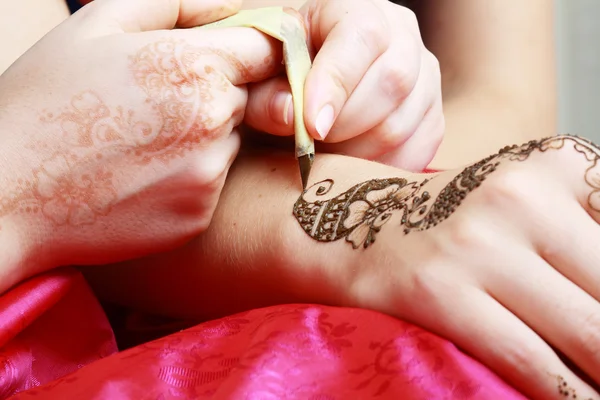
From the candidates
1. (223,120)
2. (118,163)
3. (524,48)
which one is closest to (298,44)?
(223,120)

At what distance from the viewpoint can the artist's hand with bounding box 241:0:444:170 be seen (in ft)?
2.03

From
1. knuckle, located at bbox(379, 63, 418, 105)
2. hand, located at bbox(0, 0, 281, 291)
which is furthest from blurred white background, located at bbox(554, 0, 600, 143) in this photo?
hand, located at bbox(0, 0, 281, 291)

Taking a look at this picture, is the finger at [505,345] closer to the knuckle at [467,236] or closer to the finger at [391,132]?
the knuckle at [467,236]

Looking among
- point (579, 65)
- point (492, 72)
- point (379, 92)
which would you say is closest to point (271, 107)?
point (379, 92)

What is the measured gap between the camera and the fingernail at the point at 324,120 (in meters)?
0.60

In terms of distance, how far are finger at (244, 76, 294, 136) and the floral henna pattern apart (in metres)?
0.07

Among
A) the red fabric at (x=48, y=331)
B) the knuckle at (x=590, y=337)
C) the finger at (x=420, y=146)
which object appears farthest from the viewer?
the finger at (x=420, y=146)

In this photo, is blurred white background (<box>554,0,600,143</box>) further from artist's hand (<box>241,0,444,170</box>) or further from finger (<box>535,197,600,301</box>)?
finger (<box>535,197,600,301</box>)

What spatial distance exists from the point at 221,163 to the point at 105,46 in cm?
15

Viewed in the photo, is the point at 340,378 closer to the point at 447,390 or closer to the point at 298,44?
the point at 447,390

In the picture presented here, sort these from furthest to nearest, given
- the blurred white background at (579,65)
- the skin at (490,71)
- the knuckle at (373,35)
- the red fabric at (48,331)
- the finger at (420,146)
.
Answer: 1. the blurred white background at (579,65)
2. the skin at (490,71)
3. the finger at (420,146)
4. the knuckle at (373,35)
5. the red fabric at (48,331)

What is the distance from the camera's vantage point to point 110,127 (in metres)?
0.58

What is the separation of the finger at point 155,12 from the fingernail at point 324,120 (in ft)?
0.54

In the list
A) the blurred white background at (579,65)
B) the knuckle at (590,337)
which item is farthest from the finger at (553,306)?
the blurred white background at (579,65)
